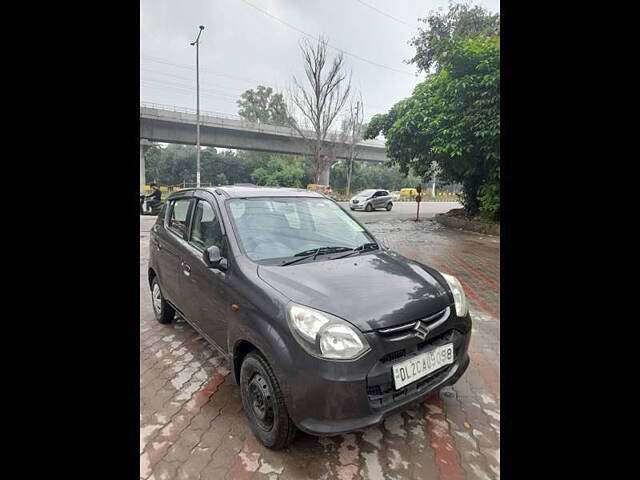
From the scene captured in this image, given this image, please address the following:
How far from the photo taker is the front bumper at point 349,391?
1748 mm

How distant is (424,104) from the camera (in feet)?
40.2

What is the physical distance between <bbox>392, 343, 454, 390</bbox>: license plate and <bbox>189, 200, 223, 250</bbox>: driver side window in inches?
59.4

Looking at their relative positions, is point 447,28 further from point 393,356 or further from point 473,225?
point 393,356

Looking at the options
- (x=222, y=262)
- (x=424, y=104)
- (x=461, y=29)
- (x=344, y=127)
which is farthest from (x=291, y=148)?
(x=222, y=262)

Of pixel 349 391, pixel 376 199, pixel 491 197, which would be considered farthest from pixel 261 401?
pixel 376 199

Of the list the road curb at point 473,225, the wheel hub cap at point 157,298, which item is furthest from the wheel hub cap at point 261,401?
the road curb at point 473,225

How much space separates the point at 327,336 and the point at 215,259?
3.34 feet

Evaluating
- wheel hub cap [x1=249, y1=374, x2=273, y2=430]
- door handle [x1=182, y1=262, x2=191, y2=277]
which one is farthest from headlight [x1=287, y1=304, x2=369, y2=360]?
door handle [x1=182, y1=262, x2=191, y2=277]

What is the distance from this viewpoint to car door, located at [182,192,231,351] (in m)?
2.46

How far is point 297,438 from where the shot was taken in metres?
2.13

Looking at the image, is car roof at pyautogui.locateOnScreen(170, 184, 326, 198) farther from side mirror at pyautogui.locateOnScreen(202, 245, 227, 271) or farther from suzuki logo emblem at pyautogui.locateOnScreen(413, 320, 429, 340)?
suzuki logo emblem at pyautogui.locateOnScreen(413, 320, 429, 340)

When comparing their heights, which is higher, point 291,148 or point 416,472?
point 291,148
